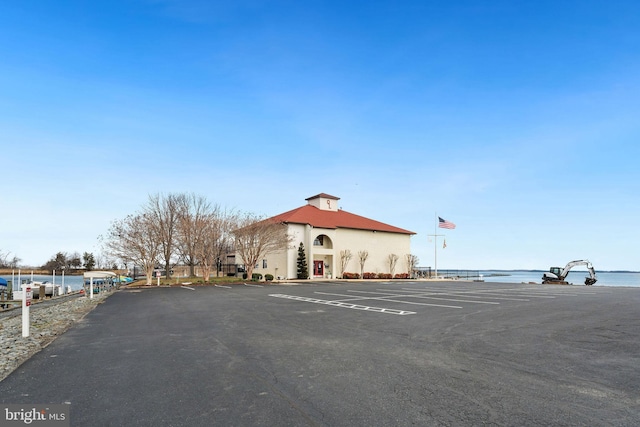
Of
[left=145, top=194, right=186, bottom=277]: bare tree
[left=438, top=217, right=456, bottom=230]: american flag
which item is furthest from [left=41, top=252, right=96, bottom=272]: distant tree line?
[left=438, top=217, right=456, bottom=230]: american flag

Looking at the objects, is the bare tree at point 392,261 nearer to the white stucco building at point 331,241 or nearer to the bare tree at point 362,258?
the white stucco building at point 331,241

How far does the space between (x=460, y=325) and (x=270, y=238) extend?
107 ft

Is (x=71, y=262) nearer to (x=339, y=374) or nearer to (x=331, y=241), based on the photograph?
(x=331, y=241)

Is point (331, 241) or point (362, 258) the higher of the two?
point (331, 241)

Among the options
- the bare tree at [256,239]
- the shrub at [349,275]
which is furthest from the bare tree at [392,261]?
the bare tree at [256,239]

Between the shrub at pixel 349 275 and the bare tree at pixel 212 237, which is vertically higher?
the bare tree at pixel 212 237

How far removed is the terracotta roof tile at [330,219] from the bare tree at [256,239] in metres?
2.13

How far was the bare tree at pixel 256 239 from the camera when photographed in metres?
41.2

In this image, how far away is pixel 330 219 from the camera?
164 feet

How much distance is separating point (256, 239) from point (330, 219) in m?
11.7

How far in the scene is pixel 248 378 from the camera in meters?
5.57

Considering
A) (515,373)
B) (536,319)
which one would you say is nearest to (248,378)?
(515,373)

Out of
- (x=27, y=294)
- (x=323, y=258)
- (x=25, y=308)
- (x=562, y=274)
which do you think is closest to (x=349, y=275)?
(x=323, y=258)

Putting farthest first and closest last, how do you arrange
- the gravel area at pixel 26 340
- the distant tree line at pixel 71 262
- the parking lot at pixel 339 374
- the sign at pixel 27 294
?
the distant tree line at pixel 71 262 → the sign at pixel 27 294 → the gravel area at pixel 26 340 → the parking lot at pixel 339 374
